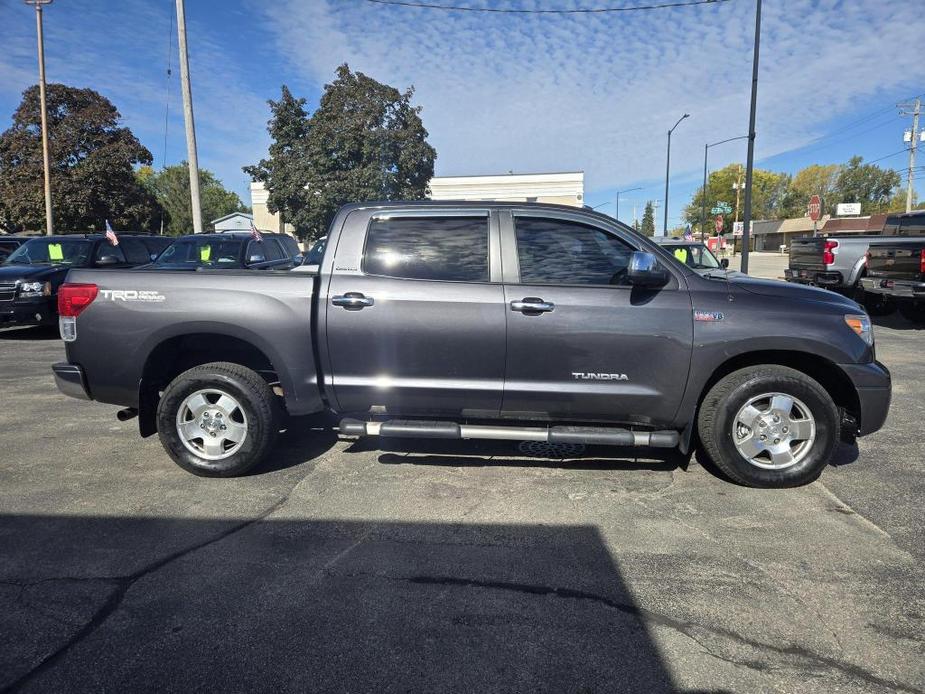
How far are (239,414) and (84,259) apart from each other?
381 inches

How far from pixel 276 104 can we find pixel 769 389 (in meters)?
36.7

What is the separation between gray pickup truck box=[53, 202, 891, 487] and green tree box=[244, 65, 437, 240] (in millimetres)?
29755

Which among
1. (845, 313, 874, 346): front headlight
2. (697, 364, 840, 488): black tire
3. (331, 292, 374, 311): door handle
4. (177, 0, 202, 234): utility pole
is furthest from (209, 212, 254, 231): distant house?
(845, 313, 874, 346): front headlight

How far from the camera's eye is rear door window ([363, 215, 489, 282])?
4.20m

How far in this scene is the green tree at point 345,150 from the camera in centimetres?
3331

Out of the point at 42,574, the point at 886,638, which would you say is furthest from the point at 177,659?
the point at 886,638

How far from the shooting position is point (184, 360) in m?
4.70

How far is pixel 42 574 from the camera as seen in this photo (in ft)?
10.2

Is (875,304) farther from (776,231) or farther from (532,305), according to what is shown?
(776,231)

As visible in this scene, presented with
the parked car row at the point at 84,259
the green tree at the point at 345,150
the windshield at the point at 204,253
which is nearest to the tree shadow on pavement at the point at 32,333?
the parked car row at the point at 84,259

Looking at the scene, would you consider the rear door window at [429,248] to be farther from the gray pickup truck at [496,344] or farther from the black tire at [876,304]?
the black tire at [876,304]

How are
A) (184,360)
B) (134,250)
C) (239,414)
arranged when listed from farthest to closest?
(134,250) → (184,360) → (239,414)

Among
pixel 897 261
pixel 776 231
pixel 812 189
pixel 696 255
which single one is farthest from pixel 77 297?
pixel 812 189

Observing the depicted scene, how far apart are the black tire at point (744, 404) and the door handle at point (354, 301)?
2422 millimetres
